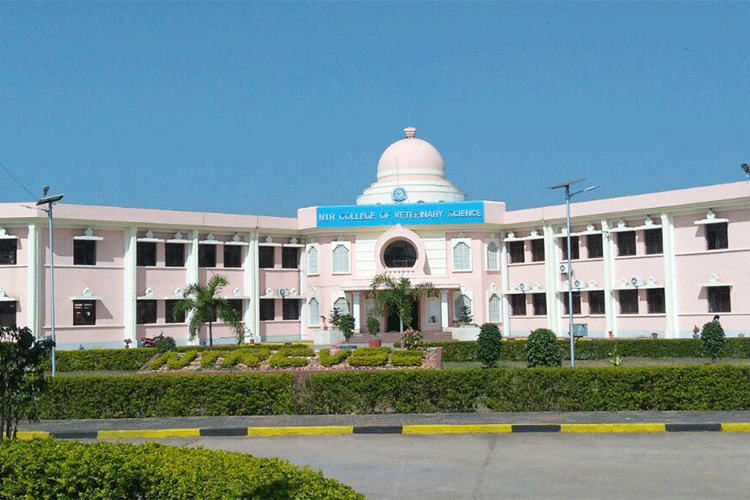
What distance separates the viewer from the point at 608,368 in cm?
1544

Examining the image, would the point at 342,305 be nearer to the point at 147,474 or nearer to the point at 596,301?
the point at 596,301

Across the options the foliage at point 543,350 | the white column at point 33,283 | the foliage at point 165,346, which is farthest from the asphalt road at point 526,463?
the white column at point 33,283

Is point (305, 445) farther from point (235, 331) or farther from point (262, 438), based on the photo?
point (235, 331)

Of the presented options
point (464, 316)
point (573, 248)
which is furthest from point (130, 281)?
point (573, 248)

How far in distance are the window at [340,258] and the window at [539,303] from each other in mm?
8895

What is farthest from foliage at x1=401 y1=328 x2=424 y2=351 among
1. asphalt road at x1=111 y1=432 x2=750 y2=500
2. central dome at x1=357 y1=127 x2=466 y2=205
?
central dome at x1=357 y1=127 x2=466 y2=205

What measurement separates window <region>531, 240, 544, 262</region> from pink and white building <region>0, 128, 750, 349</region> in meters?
0.09

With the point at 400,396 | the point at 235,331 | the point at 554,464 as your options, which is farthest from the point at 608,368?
the point at 235,331

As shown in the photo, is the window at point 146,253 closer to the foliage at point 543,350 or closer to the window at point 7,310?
the window at point 7,310

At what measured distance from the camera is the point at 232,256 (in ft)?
132

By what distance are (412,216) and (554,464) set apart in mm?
30376

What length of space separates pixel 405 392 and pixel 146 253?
80.0ft

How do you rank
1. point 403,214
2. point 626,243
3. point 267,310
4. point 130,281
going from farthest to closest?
point 267,310
point 403,214
point 626,243
point 130,281

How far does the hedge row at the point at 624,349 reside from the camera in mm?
28494
